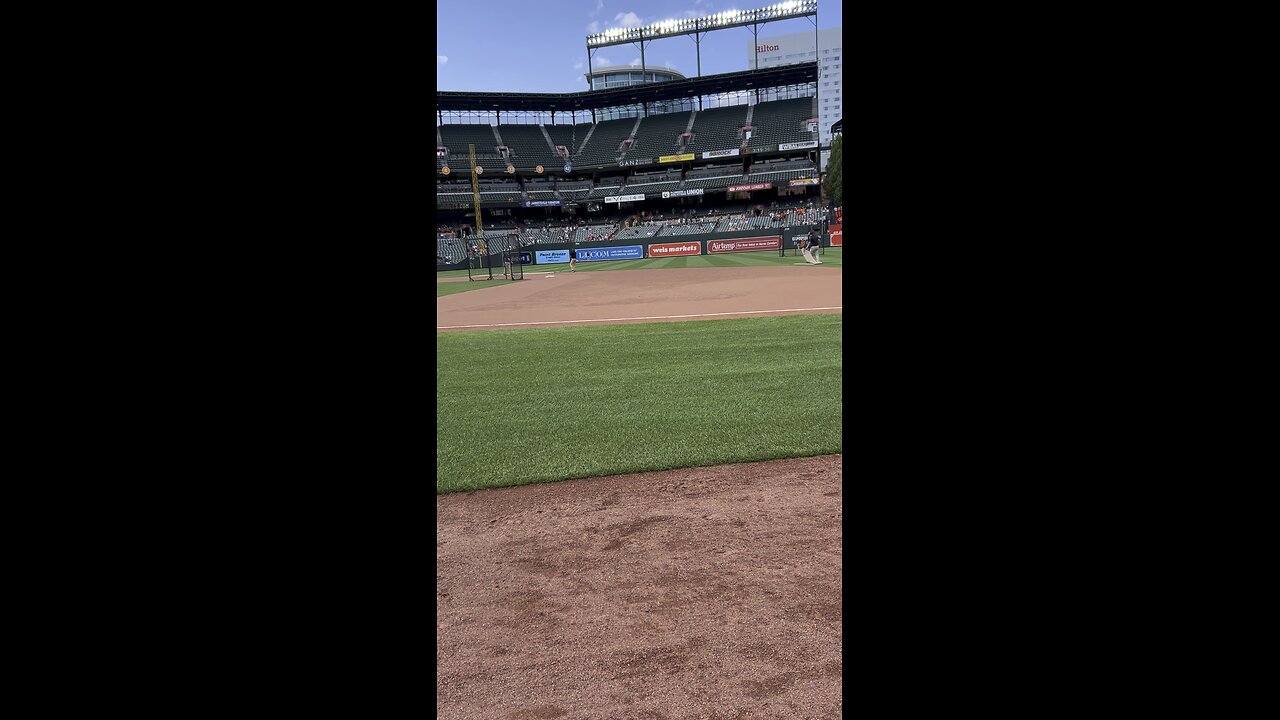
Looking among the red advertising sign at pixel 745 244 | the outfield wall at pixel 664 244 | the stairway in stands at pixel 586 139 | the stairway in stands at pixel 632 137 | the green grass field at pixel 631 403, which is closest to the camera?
the green grass field at pixel 631 403

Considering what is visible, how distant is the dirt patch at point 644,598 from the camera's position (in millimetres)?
2529

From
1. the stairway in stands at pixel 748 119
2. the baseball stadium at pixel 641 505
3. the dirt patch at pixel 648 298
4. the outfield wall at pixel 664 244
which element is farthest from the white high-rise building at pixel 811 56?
the baseball stadium at pixel 641 505

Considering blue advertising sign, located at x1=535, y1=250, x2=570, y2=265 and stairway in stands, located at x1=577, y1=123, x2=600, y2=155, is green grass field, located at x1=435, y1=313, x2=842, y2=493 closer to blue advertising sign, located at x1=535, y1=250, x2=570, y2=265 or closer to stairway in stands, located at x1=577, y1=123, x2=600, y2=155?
blue advertising sign, located at x1=535, y1=250, x2=570, y2=265

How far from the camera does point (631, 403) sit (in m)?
7.03

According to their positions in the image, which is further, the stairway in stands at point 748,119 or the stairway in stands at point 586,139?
the stairway in stands at point 586,139

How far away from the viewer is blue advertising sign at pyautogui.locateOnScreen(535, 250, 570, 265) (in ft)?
127

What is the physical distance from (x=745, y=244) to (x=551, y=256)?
37.8 feet

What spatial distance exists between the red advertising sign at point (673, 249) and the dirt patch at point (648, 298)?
12.7 m

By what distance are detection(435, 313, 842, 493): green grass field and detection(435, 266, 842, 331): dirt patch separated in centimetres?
288

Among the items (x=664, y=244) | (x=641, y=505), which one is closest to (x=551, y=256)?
(x=664, y=244)

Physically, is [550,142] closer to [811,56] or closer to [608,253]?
[608,253]

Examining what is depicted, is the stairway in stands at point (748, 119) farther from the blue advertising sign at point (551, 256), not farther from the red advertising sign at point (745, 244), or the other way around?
the blue advertising sign at point (551, 256)
